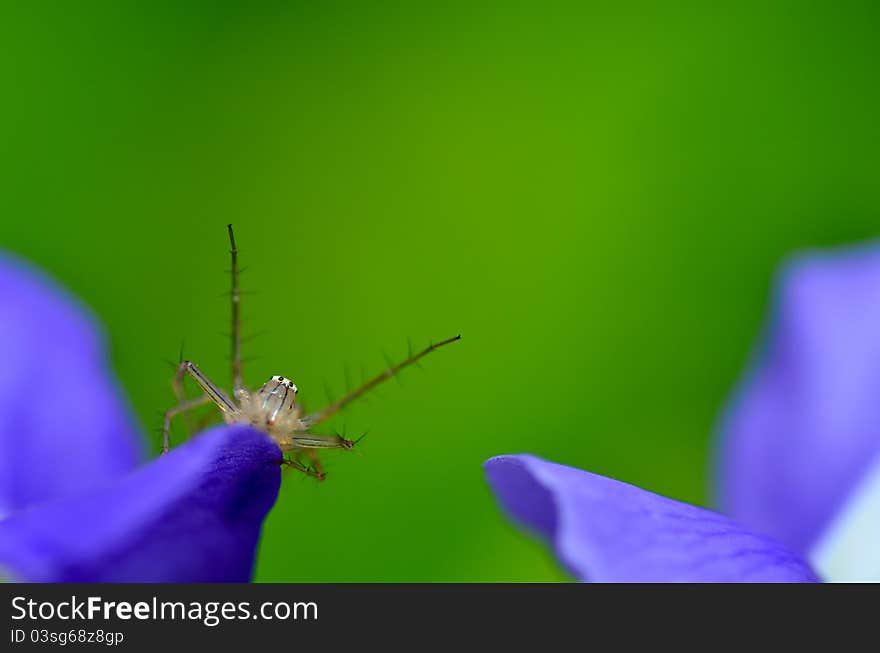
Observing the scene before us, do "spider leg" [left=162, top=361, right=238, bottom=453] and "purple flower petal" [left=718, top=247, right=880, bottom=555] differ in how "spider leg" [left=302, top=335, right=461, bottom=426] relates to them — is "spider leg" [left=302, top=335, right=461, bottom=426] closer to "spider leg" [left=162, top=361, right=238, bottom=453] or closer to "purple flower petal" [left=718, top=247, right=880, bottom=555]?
"spider leg" [left=162, top=361, right=238, bottom=453]

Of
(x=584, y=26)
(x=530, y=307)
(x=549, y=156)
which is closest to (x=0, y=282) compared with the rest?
(x=530, y=307)

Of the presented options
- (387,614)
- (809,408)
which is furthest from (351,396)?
(387,614)

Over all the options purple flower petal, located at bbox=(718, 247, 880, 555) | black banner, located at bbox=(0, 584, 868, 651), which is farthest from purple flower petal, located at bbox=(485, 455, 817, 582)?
purple flower petal, located at bbox=(718, 247, 880, 555)

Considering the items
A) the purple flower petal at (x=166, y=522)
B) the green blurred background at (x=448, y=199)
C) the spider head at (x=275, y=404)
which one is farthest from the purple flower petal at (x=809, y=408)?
the purple flower petal at (x=166, y=522)

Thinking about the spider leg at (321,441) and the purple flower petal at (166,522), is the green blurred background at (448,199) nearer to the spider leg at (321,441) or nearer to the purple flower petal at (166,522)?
the spider leg at (321,441)

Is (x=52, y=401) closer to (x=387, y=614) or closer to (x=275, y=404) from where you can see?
(x=275, y=404)

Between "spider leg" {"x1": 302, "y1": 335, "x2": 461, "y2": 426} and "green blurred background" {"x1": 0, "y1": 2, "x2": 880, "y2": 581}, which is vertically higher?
"green blurred background" {"x1": 0, "y1": 2, "x2": 880, "y2": 581}
